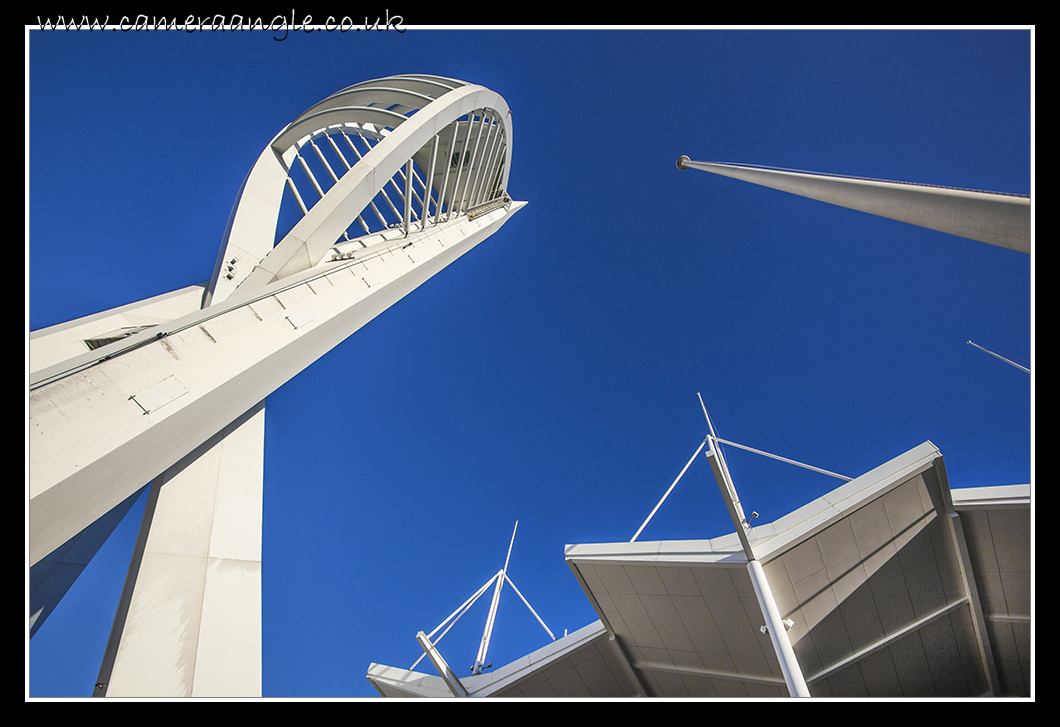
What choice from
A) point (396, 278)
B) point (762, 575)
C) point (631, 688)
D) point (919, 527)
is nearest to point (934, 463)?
point (919, 527)

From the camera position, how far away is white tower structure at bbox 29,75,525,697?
4.40 m

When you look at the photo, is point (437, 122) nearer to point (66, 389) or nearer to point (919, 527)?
point (66, 389)

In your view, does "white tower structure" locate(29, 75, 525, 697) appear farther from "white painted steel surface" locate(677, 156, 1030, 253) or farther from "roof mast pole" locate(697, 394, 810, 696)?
"roof mast pole" locate(697, 394, 810, 696)

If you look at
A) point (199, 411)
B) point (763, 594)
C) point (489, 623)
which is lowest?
point (489, 623)

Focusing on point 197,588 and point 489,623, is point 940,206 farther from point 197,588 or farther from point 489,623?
point 489,623

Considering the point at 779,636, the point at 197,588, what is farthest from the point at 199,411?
the point at 779,636

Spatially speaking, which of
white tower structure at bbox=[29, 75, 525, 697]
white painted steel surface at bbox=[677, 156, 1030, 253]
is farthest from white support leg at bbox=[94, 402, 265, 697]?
white painted steel surface at bbox=[677, 156, 1030, 253]

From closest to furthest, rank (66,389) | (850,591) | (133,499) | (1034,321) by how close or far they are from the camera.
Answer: (66,389) < (1034,321) < (133,499) < (850,591)

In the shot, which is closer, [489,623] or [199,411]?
[199,411]

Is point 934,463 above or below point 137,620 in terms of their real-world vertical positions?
below

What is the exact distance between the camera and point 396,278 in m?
11.3

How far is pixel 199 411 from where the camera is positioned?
5871 millimetres

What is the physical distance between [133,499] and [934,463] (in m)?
18.3

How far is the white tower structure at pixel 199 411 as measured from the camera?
4.40 metres
